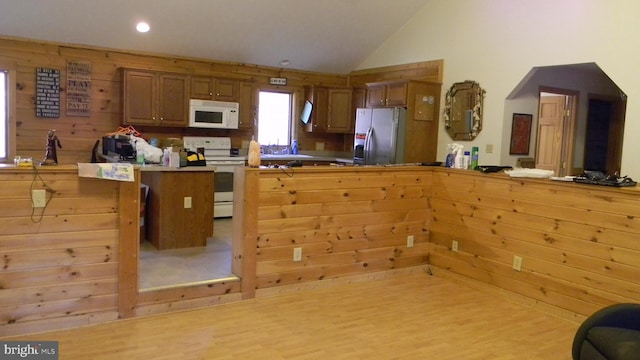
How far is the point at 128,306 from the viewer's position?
3596mm

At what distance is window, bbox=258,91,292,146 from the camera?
789 cm

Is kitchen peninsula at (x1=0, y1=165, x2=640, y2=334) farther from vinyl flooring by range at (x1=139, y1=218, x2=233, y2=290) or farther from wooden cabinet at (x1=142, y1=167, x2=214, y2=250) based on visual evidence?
wooden cabinet at (x1=142, y1=167, x2=214, y2=250)

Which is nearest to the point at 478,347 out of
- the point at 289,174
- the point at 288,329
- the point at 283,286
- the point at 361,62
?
the point at 288,329

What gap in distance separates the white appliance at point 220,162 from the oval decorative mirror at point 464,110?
2849 millimetres

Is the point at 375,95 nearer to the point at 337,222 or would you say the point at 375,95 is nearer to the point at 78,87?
the point at 337,222

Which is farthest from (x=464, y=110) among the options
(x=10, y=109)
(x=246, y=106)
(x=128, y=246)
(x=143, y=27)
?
(x=10, y=109)

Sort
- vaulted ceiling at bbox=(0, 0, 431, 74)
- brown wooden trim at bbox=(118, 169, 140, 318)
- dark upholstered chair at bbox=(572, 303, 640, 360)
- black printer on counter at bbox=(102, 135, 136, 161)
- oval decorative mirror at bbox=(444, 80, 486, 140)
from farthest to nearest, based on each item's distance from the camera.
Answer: oval decorative mirror at bbox=(444, 80, 486, 140) → vaulted ceiling at bbox=(0, 0, 431, 74) → black printer on counter at bbox=(102, 135, 136, 161) → brown wooden trim at bbox=(118, 169, 140, 318) → dark upholstered chair at bbox=(572, 303, 640, 360)

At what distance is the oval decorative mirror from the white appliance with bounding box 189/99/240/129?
2.94 meters

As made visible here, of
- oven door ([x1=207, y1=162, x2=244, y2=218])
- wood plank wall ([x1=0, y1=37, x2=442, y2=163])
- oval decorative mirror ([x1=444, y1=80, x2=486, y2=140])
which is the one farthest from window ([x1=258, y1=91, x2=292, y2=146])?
oval decorative mirror ([x1=444, y1=80, x2=486, y2=140])

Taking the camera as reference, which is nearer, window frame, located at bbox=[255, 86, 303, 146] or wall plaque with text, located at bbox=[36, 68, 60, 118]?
wall plaque with text, located at bbox=[36, 68, 60, 118]

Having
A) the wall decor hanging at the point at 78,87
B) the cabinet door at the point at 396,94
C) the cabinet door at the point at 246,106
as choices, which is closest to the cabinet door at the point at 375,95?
the cabinet door at the point at 396,94

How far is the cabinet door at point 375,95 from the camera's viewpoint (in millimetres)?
6869

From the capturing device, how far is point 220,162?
22.7 feet

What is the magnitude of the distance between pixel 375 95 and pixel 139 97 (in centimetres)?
319
